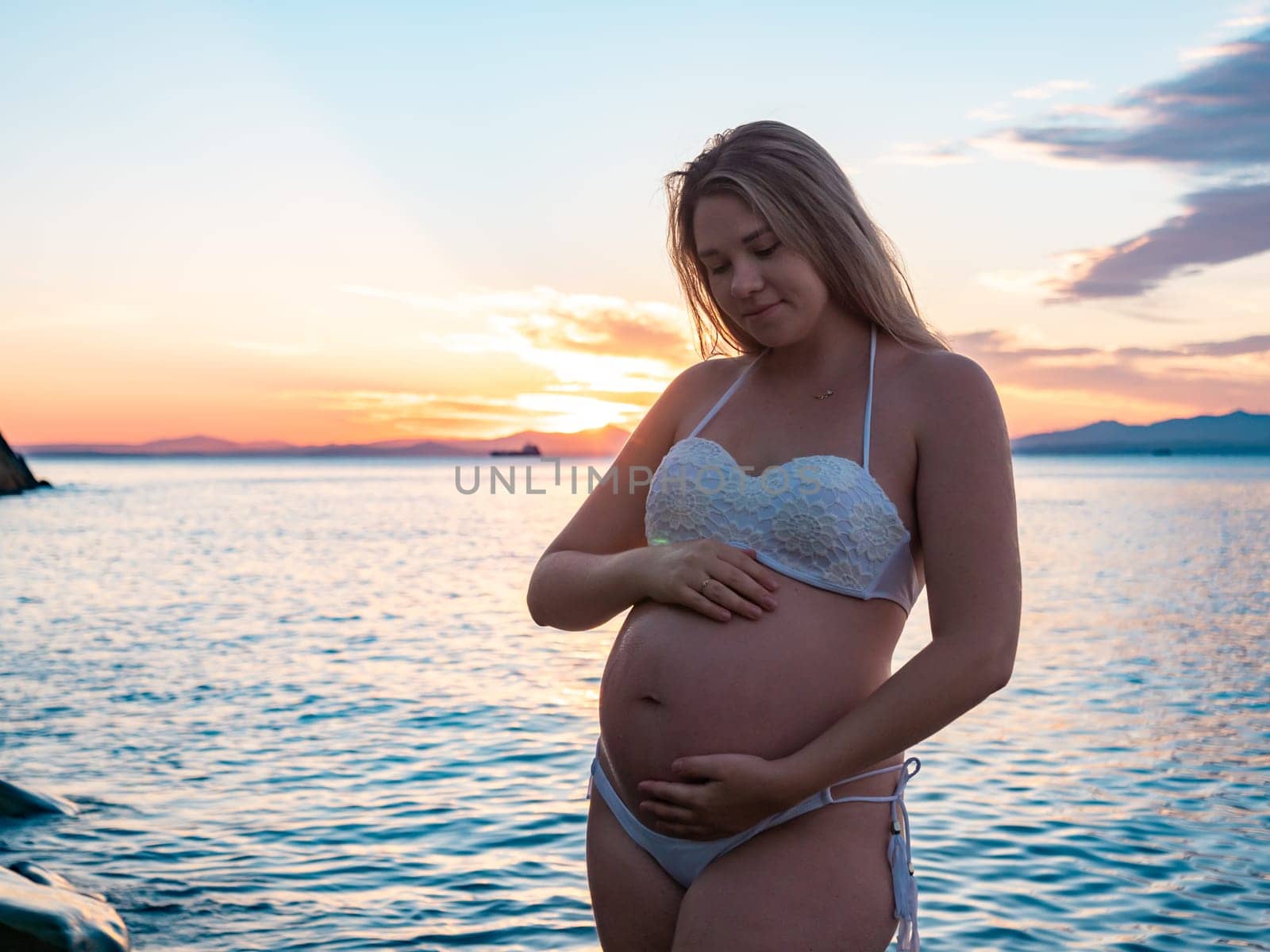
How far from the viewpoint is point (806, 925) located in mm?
1888

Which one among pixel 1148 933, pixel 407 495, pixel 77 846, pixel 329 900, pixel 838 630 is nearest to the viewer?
pixel 838 630

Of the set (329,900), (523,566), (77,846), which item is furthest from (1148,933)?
(523,566)

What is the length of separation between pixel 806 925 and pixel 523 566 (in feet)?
78.4

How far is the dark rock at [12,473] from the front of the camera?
5825 cm

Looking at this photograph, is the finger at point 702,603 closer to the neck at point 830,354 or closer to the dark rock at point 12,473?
the neck at point 830,354

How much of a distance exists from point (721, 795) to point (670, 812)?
0.12 metres

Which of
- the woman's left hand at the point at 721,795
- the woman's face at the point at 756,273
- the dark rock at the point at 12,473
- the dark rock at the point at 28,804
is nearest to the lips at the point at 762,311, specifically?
the woman's face at the point at 756,273

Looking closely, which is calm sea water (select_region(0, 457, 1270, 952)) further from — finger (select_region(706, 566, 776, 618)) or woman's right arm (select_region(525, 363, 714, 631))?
finger (select_region(706, 566, 776, 618))

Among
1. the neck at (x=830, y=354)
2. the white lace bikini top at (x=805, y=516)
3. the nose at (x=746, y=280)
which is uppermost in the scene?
the nose at (x=746, y=280)

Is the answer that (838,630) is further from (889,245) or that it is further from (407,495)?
(407,495)

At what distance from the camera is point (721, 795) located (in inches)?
74.7

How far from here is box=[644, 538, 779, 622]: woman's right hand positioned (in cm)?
205

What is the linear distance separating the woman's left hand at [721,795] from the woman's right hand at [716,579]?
0.28m

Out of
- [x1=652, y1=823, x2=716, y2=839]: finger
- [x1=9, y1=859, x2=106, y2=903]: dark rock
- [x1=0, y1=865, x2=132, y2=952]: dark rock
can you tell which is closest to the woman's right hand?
[x1=652, y1=823, x2=716, y2=839]: finger
